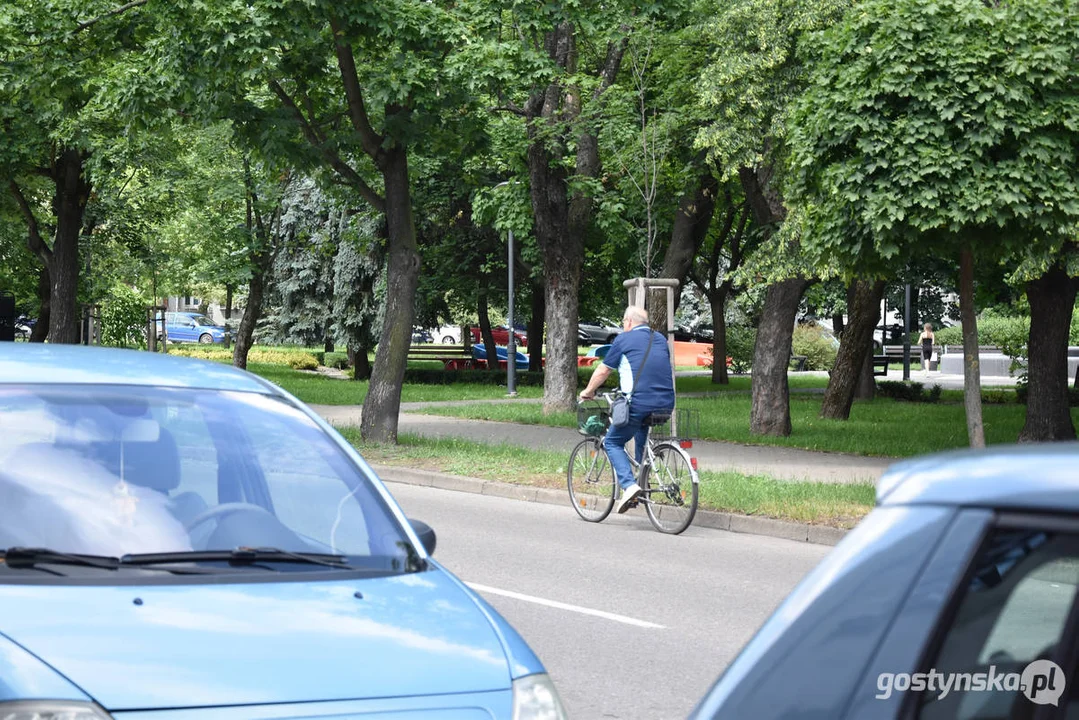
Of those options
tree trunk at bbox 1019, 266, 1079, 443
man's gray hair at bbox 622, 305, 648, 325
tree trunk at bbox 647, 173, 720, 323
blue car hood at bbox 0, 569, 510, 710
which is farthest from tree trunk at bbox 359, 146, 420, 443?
blue car hood at bbox 0, 569, 510, 710

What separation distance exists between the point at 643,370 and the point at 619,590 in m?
3.09

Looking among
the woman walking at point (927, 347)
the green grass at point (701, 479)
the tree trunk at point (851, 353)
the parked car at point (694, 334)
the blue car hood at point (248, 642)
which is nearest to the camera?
the blue car hood at point (248, 642)

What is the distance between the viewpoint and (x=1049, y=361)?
807 inches

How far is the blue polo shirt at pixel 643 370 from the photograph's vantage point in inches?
481

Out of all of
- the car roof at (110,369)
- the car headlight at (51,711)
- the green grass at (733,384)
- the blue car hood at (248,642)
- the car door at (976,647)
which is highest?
the car roof at (110,369)

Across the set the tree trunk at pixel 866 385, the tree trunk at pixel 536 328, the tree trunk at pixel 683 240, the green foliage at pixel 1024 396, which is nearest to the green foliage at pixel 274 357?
the tree trunk at pixel 536 328

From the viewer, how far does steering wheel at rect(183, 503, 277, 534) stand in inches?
173

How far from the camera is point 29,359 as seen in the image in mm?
4855

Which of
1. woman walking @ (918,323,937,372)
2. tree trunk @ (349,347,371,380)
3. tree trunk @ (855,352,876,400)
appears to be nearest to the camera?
tree trunk @ (855,352,876,400)

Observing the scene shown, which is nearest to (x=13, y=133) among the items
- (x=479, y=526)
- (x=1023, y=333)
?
(x=479, y=526)

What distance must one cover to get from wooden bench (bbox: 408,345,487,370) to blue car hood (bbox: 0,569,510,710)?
40986mm

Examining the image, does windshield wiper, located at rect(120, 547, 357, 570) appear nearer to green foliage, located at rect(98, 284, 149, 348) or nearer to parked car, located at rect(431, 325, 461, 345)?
green foliage, located at rect(98, 284, 149, 348)

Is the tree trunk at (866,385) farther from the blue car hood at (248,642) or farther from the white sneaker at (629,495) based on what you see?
the blue car hood at (248,642)

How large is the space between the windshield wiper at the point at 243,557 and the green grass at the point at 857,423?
15.3m
